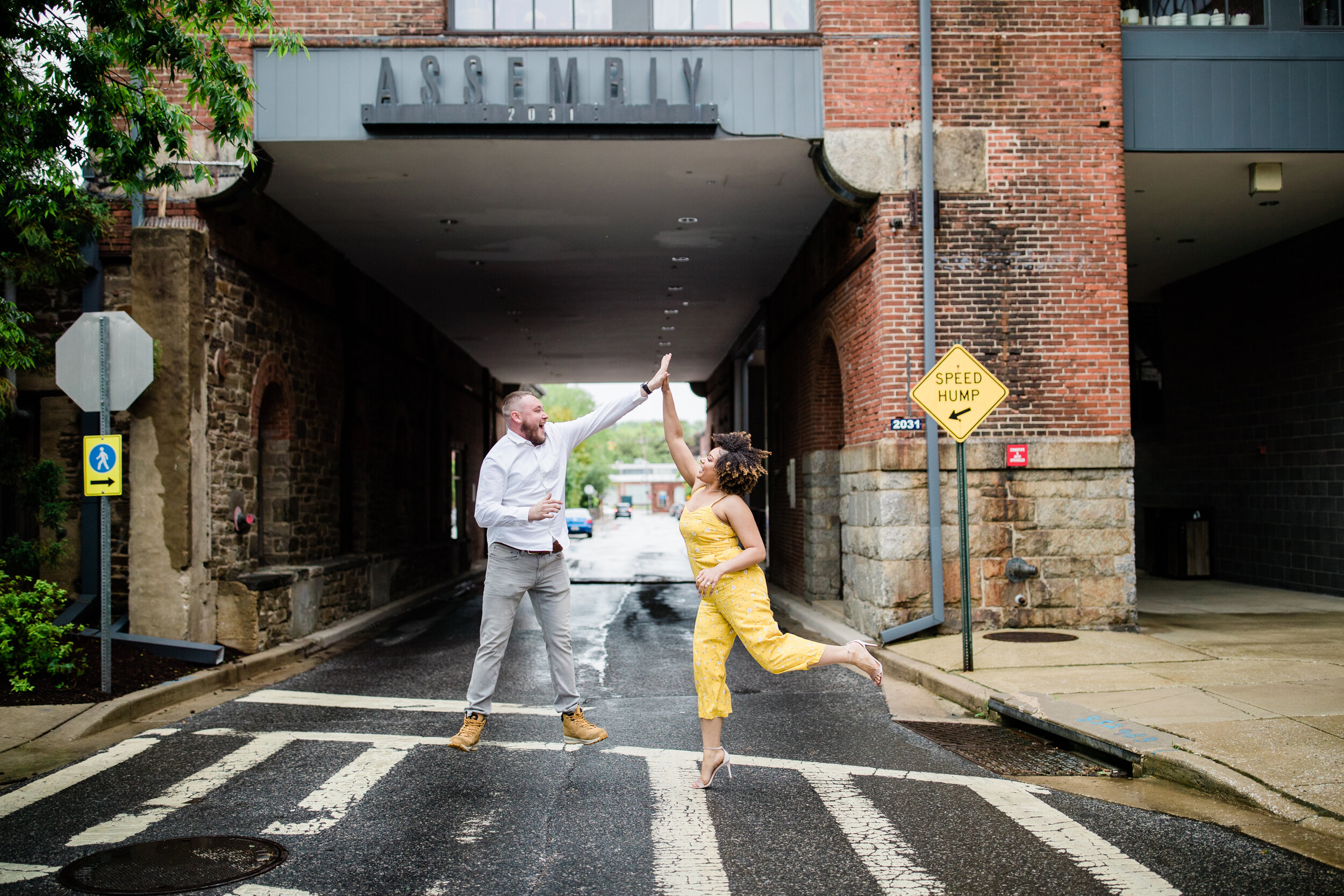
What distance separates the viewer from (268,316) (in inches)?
472

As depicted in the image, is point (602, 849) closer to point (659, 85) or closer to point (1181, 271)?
point (659, 85)

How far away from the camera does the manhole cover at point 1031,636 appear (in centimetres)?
959

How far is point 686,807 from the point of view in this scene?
4.91 metres

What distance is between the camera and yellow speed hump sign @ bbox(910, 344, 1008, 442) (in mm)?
8641

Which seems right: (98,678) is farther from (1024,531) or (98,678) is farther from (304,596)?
(1024,531)

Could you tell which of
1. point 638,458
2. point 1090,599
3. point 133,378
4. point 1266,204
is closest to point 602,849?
point 133,378

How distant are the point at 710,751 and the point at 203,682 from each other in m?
5.54

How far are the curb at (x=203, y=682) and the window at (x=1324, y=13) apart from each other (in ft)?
42.2

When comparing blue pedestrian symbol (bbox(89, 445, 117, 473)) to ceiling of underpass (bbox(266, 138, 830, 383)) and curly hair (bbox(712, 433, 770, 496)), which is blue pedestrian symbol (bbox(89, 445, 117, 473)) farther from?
curly hair (bbox(712, 433, 770, 496))

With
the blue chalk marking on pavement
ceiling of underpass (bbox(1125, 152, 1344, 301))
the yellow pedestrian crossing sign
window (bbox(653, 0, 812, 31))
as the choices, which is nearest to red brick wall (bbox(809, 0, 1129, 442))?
window (bbox(653, 0, 812, 31))

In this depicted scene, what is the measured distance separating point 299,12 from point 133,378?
171 inches

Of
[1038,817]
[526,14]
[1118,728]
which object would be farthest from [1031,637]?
[526,14]

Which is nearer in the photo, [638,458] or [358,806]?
[358,806]

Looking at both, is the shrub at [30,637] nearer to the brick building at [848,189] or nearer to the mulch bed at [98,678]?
the mulch bed at [98,678]
